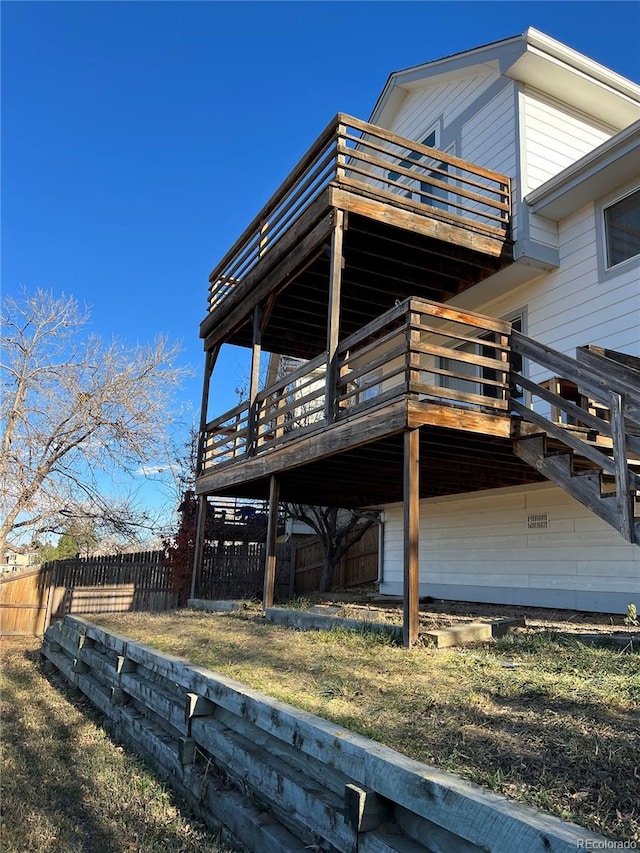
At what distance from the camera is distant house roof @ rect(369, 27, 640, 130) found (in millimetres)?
9805

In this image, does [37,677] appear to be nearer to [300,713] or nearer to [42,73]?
[300,713]

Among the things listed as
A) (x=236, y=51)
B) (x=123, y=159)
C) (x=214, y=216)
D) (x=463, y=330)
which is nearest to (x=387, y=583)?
(x=463, y=330)

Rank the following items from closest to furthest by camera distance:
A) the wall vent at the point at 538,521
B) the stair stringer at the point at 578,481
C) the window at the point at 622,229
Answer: the stair stringer at the point at 578,481 → the window at the point at 622,229 → the wall vent at the point at 538,521

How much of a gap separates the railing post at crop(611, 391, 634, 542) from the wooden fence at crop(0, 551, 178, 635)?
479 inches

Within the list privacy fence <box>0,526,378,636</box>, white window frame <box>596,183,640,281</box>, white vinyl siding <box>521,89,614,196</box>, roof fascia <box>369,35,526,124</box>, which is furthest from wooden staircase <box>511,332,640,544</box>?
privacy fence <box>0,526,378,636</box>

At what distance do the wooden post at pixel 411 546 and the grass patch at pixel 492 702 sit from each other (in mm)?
272

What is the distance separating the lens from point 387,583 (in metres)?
13.4

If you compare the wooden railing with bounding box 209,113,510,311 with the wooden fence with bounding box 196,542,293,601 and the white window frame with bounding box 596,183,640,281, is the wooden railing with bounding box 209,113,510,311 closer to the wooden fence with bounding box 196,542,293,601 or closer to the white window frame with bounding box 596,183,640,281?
the white window frame with bounding box 596,183,640,281

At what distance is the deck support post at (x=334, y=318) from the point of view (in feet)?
26.5

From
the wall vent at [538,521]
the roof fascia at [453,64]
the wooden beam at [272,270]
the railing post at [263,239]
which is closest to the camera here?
the wooden beam at [272,270]

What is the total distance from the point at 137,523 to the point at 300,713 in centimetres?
1457

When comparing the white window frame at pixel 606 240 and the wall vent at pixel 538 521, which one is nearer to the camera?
the white window frame at pixel 606 240

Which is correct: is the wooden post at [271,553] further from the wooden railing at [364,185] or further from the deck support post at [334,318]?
the wooden railing at [364,185]

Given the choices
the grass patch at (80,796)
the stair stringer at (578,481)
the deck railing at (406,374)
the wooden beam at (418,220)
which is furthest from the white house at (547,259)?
the grass patch at (80,796)
